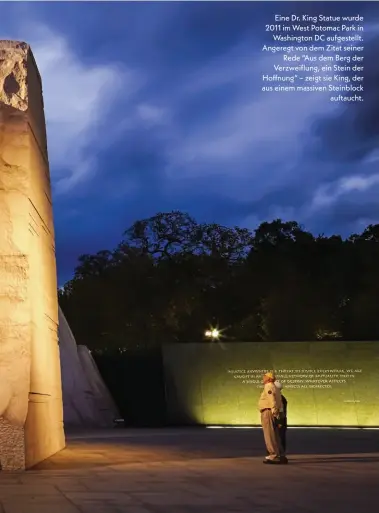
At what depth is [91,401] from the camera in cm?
2686

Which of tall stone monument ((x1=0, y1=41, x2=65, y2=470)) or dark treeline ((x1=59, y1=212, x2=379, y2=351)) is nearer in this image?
tall stone monument ((x1=0, y1=41, x2=65, y2=470))

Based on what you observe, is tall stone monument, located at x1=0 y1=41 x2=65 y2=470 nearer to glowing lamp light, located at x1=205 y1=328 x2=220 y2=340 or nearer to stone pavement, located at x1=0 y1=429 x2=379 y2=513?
stone pavement, located at x1=0 y1=429 x2=379 y2=513

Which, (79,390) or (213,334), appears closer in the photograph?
(79,390)

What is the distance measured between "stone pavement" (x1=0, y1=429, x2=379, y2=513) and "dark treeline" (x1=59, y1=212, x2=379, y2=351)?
28.1 meters

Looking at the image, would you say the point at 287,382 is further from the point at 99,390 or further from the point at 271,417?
the point at 271,417

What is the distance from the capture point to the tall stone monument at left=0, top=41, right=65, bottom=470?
1106 cm

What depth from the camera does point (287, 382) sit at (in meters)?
25.8

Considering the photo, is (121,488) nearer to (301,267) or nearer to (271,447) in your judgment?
(271,447)

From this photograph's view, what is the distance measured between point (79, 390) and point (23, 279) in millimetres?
15522

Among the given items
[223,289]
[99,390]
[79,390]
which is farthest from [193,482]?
[223,289]

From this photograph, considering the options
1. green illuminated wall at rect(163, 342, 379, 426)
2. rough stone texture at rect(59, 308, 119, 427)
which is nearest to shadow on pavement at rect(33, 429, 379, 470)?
green illuminated wall at rect(163, 342, 379, 426)

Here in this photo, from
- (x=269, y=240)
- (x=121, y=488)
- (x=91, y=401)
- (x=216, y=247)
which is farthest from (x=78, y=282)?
(x=121, y=488)

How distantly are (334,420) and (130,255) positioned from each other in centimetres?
2571

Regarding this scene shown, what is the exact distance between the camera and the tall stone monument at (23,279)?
11.1 meters
